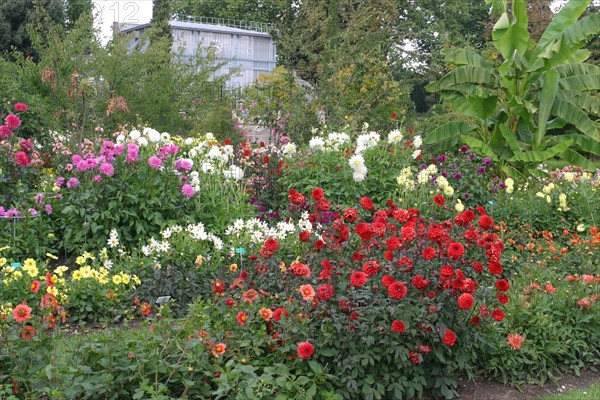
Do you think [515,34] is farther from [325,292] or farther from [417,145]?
[325,292]

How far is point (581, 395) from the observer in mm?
4301

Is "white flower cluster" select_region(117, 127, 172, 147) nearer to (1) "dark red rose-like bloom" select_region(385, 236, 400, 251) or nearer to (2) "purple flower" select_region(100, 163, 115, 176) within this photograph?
→ (2) "purple flower" select_region(100, 163, 115, 176)

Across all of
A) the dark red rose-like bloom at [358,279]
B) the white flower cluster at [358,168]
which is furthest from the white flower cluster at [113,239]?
the dark red rose-like bloom at [358,279]

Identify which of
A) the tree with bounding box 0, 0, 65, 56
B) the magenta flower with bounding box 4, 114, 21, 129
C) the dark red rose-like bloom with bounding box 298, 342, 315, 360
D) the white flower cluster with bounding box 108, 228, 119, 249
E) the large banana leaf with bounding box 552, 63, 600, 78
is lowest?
the dark red rose-like bloom with bounding box 298, 342, 315, 360

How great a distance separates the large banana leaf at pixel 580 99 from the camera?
43.1 ft

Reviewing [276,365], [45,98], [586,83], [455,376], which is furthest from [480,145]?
[276,365]

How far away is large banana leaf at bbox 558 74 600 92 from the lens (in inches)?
507

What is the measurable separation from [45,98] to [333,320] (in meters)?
10.1

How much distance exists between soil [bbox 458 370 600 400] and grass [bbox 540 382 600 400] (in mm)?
55

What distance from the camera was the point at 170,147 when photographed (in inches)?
273

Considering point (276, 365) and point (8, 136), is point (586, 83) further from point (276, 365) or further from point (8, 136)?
point (276, 365)

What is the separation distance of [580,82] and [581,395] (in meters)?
9.98

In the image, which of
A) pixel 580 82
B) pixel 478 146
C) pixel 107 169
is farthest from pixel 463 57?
pixel 107 169

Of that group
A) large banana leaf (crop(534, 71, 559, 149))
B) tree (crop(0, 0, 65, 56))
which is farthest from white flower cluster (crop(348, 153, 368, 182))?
tree (crop(0, 0, 65, 56))
